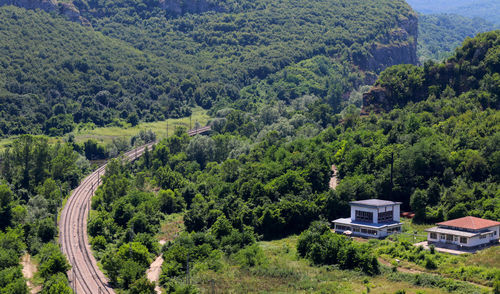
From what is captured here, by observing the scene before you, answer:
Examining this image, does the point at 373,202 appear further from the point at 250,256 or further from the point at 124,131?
the point at 124,131

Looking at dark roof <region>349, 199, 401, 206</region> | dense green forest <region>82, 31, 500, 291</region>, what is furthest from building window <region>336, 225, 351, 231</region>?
dense green forest <region>82, 31, 500, 291</region>

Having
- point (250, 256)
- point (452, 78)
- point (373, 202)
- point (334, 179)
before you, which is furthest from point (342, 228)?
point (452, 78)

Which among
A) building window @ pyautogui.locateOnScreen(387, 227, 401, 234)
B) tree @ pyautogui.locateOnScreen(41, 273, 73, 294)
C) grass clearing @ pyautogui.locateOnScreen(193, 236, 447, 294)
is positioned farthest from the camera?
building window @ pyautogui.locateOnScreen(387, 227, 401, 234)

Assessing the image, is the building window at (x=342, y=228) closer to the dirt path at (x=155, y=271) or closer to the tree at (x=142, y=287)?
the dirt path at (x=155, y=271)

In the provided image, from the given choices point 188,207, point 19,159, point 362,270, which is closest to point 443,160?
point 362,270

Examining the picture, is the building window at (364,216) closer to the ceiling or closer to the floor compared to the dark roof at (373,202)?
closer to the floor

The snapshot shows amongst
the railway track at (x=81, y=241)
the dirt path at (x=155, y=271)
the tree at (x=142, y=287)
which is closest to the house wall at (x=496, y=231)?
the dirt path at (x=155, y=271)

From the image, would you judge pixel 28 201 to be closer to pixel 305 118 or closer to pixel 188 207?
pixel 188 207

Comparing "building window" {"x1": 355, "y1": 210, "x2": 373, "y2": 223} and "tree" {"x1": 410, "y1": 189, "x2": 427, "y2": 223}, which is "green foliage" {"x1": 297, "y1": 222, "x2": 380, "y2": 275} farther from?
"tree" {"x1": 410, "y1": 189, "x2": 427, "y2": 223}
